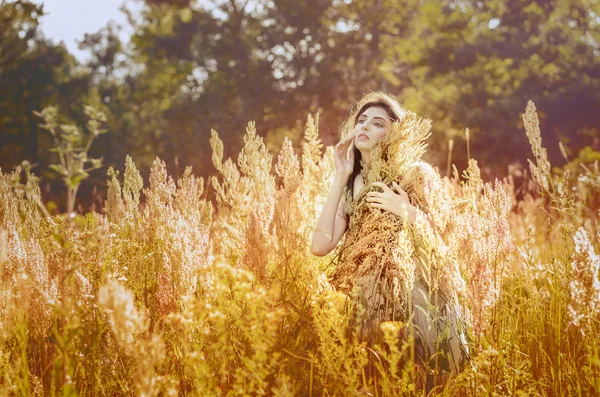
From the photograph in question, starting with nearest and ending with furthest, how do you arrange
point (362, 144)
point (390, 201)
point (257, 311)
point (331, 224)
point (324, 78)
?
point (257, 311)
point (390, 201)
point (331, 224)
point (362, 144)
point (324, 78)

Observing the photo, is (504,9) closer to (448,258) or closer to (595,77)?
(595,77)

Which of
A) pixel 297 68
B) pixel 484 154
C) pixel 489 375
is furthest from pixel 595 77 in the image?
pixel 489 375

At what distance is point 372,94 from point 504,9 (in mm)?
19300

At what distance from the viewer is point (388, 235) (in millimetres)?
2498

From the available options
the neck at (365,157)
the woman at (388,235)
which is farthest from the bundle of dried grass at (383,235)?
the neck at (365,157)

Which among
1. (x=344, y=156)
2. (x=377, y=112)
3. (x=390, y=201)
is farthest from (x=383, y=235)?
(x=377, y=112)

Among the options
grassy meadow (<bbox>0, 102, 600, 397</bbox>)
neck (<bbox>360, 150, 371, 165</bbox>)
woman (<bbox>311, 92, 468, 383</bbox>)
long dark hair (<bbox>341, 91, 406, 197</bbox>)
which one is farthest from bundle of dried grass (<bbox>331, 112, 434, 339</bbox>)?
long dark hair (<bbox>341, 91, 406, 197</bbox>)

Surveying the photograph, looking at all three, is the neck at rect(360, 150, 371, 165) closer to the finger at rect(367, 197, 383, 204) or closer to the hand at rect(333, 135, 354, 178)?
the hand at rect(333, 135, 354, 178)

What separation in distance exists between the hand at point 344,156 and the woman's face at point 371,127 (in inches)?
3.1

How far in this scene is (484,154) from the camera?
17.3m

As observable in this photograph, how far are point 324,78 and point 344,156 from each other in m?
18.3

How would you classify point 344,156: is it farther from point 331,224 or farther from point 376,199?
point 376,199

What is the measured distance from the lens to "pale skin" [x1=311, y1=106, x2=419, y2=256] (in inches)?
98.2

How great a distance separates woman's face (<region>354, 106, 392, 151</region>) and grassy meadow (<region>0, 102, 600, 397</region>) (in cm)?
52
